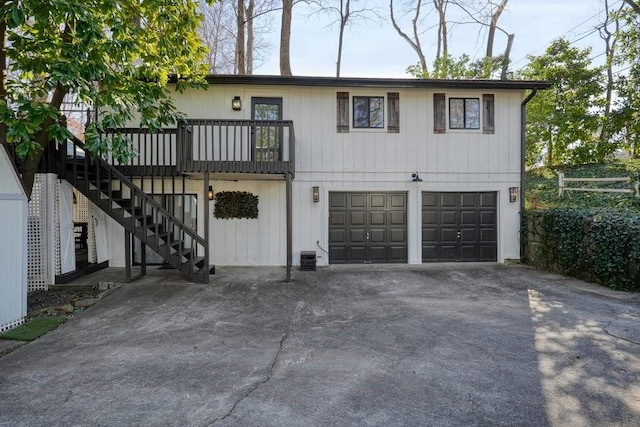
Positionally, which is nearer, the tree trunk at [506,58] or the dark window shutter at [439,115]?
the dark window shutter at [439,115]

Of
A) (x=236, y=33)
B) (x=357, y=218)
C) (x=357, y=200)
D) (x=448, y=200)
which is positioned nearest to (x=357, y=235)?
(x=357, y=218)

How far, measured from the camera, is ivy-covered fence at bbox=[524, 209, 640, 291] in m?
6.34

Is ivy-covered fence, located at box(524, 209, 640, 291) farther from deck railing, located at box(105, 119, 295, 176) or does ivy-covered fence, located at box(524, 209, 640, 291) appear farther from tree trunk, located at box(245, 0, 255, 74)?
tree trunk, located at box(245, 0, 255, 74)

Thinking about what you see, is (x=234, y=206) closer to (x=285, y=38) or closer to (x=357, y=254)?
(x=357, y=254)

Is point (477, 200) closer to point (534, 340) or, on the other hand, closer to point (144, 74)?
point (534, 340)

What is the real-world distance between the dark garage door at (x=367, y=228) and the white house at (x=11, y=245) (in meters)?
6.12

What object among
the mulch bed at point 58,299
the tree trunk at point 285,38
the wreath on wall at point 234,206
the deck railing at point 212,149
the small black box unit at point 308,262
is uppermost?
the tree trunk at point 285,38

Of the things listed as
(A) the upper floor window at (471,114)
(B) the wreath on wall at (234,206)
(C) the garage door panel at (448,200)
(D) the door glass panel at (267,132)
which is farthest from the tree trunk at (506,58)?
(B) the wreath on wall at (234,206)

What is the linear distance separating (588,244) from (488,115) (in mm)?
3968

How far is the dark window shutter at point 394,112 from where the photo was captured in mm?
9016

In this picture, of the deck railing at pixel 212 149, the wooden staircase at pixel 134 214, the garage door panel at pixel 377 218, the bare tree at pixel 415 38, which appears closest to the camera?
the wooden staircase at pixel 134 214

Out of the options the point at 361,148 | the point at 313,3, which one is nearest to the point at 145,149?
the point at 361,148

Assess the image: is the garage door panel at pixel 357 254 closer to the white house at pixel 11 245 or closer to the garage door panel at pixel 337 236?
the garage door panel at pixel 337 236

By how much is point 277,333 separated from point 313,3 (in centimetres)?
1498
